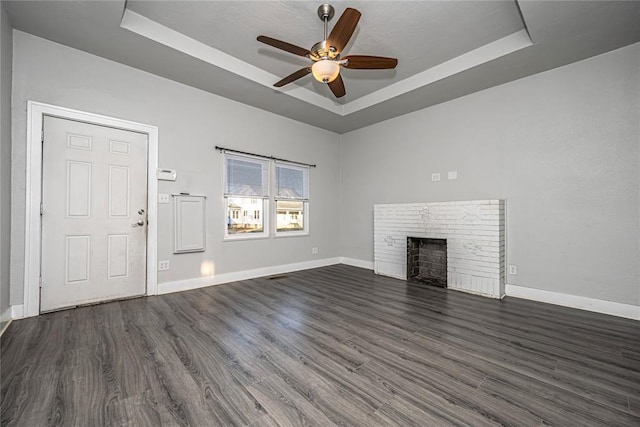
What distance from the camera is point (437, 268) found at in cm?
428

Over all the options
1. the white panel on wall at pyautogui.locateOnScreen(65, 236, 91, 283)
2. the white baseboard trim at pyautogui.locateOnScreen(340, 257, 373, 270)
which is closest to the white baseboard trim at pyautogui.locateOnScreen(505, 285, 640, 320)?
the white baseboard trim at pyautogui.locateOnScreen(340, 257, 373, 270)

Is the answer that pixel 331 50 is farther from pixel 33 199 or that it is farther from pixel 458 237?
pixel 33 199

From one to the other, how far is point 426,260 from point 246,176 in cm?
335

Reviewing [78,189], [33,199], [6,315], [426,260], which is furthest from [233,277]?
[426,260]

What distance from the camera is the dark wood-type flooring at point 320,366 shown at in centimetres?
146

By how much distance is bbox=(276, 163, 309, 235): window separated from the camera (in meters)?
5.05

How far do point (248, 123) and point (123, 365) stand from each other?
12.3 feet

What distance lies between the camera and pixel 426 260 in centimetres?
440

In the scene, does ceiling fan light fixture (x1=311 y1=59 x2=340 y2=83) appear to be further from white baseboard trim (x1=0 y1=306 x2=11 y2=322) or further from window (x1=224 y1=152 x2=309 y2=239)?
white baseboard trim (x1=0 y1=306 x2=11 y2=322)

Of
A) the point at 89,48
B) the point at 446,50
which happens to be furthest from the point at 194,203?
the point at 446,50

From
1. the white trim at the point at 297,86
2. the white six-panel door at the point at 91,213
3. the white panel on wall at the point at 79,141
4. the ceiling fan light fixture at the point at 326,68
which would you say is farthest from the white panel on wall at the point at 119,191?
the ceiling fan light fixture at the point at 326,68

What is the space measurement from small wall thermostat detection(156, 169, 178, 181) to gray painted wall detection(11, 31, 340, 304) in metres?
0.06

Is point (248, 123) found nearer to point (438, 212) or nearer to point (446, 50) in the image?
point (446, 50)

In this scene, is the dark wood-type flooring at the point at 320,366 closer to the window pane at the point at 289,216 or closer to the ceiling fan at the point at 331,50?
the window pane at the point at 289,216
